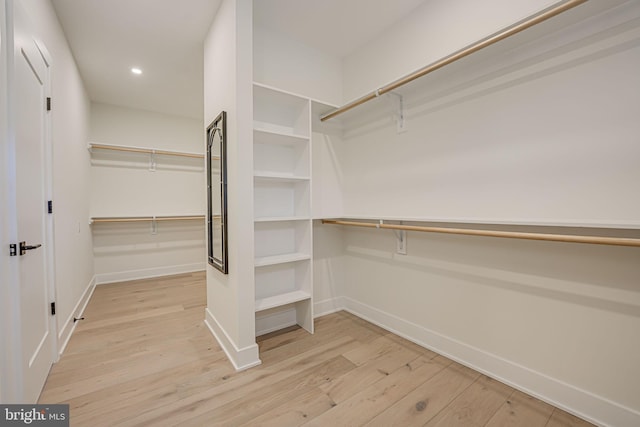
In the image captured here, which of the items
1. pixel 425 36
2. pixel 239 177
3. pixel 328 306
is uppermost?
pixel 425 36

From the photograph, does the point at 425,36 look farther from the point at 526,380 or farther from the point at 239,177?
the point at 526,380

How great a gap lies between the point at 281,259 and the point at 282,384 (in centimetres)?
88

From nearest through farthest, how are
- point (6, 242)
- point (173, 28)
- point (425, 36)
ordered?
1. point (6, 242)
2. point (425, 36)
3. point (173, 28)

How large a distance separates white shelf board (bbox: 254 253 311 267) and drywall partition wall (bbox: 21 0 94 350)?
5.09ft

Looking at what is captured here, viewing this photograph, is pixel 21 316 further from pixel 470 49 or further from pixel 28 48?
pixel 470 49

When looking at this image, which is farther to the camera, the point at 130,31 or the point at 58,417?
the point at 130,31

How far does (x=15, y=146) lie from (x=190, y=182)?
337 cm

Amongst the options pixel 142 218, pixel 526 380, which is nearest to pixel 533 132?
pixel 526 380

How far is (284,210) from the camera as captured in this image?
8.05 feet

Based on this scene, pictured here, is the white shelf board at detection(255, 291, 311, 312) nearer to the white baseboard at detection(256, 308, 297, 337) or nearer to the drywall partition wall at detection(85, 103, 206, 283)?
the white baseboard at detection(256, 308, 297, 337)

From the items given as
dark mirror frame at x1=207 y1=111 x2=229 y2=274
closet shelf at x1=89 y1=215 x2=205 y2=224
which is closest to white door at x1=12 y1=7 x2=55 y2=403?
dark mirror frame at x1=207 y1=111 x2=229 y2=274

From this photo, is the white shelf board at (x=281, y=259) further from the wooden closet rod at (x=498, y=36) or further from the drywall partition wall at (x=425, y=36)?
the drywall partition wall at (x=425, y=36)

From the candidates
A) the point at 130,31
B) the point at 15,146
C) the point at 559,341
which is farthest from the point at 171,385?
the point at 130,31

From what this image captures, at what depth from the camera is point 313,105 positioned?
7.80 ft
